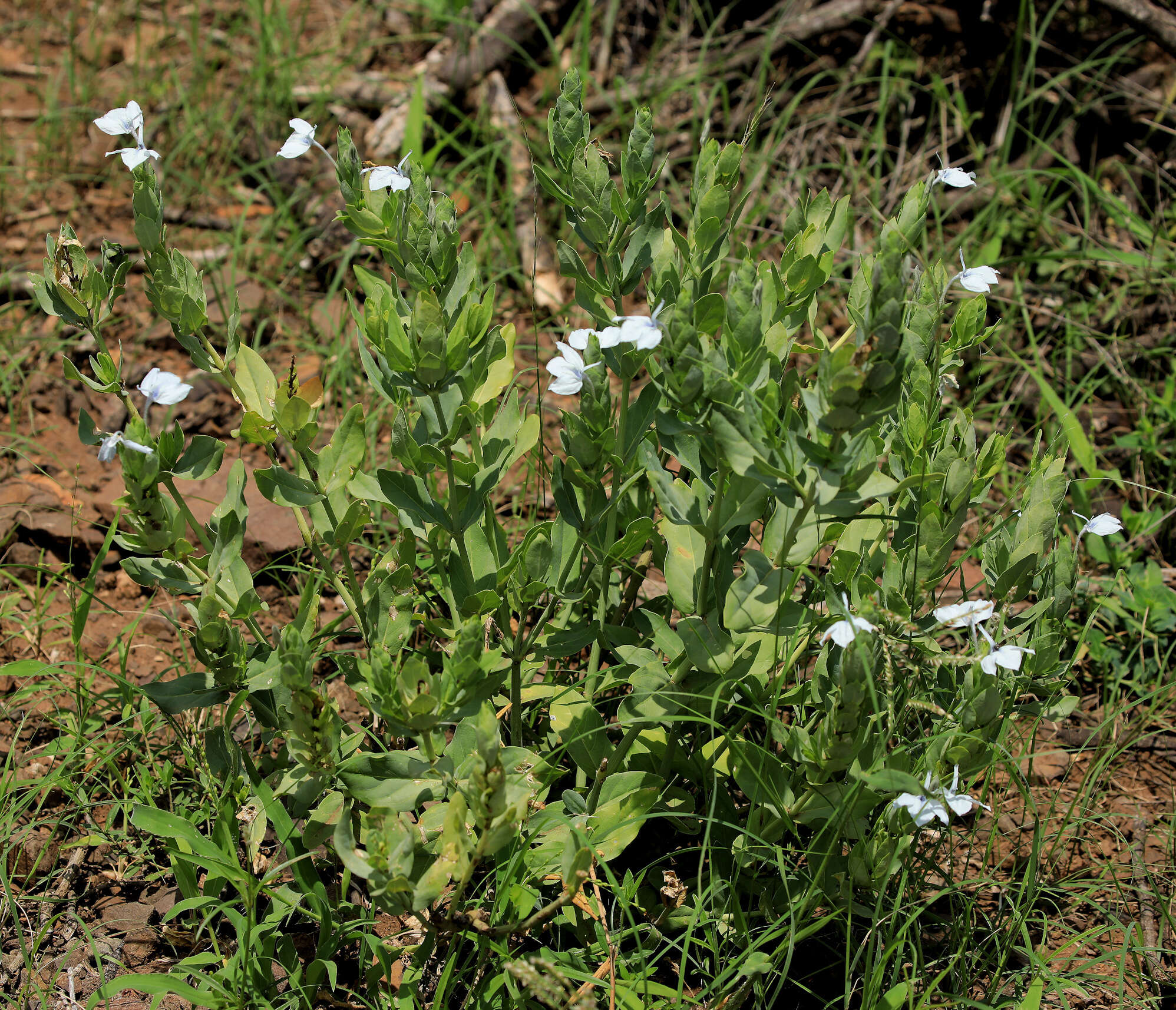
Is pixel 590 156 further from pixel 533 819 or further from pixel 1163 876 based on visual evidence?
pixel 1163 876

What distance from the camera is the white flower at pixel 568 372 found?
67.7 inches

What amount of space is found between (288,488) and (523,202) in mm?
2542

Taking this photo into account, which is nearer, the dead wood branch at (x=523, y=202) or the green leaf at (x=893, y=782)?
the green leaf at (x=893, y=782)

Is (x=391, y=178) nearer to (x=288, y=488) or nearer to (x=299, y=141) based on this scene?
(x=299, y=141)

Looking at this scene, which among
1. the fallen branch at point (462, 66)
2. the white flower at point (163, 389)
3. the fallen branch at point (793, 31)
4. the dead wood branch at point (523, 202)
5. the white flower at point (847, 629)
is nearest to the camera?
the white flower at point (847, 629)

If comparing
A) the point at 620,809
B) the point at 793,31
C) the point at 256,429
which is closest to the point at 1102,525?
the point at 620,809

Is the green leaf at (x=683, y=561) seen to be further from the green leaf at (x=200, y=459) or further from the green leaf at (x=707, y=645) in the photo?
the green leaf at (x=200, y=459)

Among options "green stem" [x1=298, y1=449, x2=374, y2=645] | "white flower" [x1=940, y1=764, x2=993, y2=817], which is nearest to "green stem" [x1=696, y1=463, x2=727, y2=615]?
"white flower" [x1=940, y1=764, x2=993, y2=817]

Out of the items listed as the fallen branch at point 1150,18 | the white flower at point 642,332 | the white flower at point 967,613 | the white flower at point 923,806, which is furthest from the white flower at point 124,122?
the fallen branch at point 1150,18

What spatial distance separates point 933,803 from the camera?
165 centimetres

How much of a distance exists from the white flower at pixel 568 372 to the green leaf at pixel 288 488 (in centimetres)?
57

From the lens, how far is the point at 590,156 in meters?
1.87

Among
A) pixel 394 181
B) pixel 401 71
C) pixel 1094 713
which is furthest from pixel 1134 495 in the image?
pixel 401 71

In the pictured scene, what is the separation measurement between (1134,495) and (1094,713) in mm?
891
